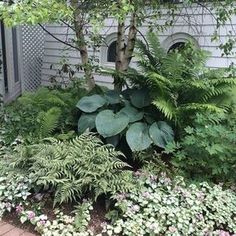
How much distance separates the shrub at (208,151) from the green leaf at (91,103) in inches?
36.9

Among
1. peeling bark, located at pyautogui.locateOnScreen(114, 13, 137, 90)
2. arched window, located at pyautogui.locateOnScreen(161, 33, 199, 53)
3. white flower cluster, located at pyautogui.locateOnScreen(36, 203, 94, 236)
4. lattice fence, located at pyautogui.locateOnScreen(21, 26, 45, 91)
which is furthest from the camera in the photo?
lattice fence, located at pyautogui.locateOnScreen(21, 26, 45, 91)

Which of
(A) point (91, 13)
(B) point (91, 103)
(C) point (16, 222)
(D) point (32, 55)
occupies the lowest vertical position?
(C) point (16, 222)

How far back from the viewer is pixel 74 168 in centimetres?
283

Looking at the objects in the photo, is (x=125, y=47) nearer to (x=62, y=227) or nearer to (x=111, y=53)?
(x=111, y=53)

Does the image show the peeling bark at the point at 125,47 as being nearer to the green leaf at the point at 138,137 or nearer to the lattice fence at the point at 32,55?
the green leaf at the point at 138,137

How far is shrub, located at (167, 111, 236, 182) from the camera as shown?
302 centimetres

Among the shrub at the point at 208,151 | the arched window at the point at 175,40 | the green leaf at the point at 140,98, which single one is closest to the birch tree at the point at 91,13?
the green leaf at the point at 140,98

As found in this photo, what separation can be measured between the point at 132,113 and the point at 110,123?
0.31m

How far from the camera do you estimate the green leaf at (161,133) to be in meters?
3.36

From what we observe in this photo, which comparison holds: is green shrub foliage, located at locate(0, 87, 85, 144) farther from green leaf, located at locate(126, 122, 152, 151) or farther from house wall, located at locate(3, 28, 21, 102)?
house wall, located at locate(3, 28, 21, 102)

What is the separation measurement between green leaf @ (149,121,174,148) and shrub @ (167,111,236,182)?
0.45 feet

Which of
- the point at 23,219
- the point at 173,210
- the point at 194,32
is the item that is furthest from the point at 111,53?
the point at 23,219

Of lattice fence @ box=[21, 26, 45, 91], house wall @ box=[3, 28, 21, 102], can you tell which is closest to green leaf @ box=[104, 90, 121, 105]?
house wall @ box=[3, 28, 21, 102]

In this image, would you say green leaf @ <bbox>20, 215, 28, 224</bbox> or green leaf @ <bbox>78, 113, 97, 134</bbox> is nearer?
green leaf @ <bbox>20, 215, 28, 224</bbox>
